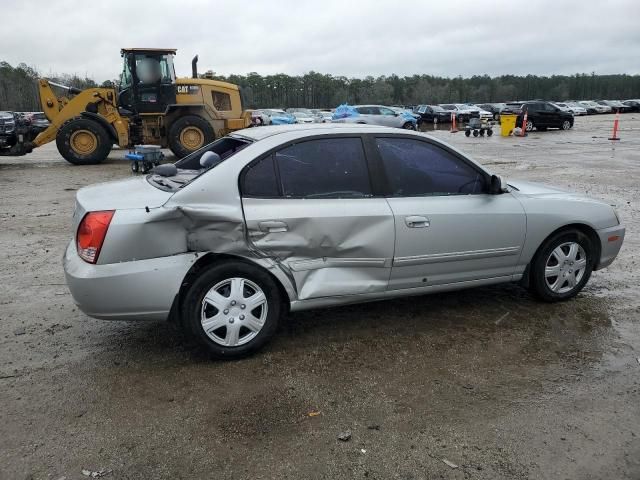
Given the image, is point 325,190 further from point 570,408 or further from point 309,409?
point 570,408

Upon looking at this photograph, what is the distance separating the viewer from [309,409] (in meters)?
3.08

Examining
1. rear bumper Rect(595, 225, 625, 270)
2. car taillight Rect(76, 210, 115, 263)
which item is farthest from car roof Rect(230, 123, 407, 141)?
rear bumper Rect(595, 225, 625, 270)

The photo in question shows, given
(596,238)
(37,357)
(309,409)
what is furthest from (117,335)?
(596,238)

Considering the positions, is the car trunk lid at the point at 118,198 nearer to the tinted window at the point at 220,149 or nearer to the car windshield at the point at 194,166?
the car windshield at the point at 194,166

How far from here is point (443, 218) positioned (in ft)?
13.0

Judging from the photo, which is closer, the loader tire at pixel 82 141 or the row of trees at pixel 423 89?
the loader tire at pixel 82 141

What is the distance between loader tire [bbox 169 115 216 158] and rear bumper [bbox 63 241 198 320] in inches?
491

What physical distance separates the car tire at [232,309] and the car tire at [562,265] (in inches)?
90.5

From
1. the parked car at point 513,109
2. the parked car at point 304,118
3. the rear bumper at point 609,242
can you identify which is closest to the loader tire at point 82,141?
the rear bumper at point 609,242

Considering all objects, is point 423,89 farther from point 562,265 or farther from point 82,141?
point 562,265

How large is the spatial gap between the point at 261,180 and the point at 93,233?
3.72 ft

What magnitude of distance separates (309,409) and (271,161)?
168 cm

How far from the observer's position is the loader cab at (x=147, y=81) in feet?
48.6

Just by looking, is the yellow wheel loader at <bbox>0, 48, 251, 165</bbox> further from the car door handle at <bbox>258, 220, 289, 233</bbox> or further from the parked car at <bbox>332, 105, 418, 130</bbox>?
the parked car at <bbox>332, 105, 418, 130</bbox>
